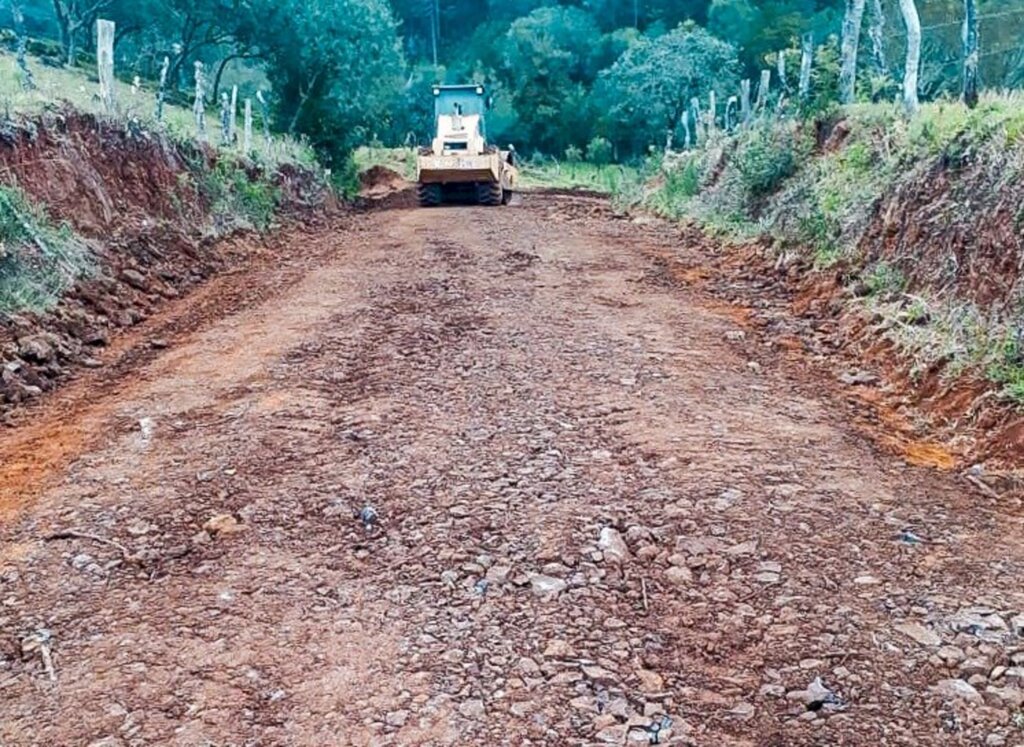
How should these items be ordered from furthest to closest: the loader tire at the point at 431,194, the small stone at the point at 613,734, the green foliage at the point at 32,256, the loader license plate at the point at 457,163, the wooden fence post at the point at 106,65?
1. the loader tire at the point at 431,194
2. the loader license plate at the point at 457,163
3. the wooden fence post at the point at 106,65
4. the green foliage at the point at 32,256
5. the small stone at the point at 613,734

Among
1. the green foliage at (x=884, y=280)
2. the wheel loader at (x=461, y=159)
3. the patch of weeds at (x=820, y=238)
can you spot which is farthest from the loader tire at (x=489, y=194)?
the green foliage at (x=884, y=280)

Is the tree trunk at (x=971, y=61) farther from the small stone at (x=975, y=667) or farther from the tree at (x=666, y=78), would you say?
the tree at (x=666, y=78)

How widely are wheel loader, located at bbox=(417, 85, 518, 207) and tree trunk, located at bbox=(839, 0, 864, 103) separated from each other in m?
7.65

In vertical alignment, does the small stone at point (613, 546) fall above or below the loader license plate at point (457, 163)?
below

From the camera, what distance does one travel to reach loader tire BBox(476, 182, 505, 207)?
→ 58.4 feet

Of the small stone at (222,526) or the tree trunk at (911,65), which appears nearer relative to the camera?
the small stone at (222,526)

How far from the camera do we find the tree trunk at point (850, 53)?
10648mm

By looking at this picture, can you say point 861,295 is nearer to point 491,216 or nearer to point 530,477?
point 530,477

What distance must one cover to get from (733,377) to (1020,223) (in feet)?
6.10

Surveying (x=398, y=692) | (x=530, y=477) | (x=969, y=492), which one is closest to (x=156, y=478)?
(x=530, y=477)

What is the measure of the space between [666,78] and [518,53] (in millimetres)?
11062

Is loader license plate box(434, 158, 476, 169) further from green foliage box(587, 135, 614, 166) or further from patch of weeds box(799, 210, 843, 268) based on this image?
green foliage box(587, 135, 614, 166)

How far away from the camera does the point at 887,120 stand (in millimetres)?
8383

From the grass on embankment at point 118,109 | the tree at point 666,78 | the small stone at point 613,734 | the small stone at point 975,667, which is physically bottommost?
the small stone at point 613,734
